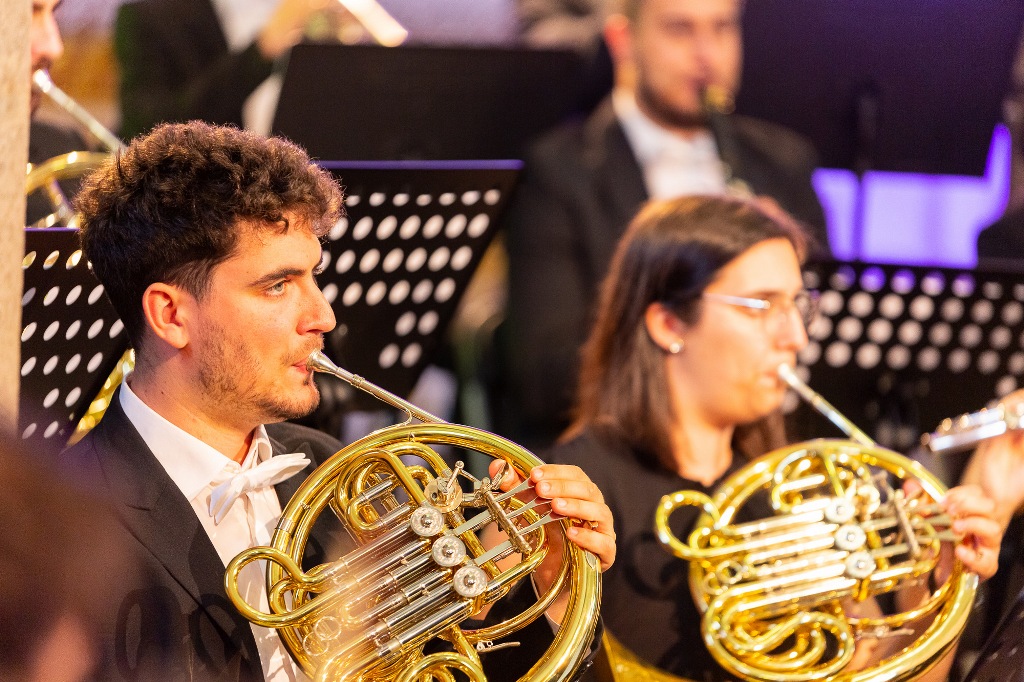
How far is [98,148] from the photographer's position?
8.25 ft

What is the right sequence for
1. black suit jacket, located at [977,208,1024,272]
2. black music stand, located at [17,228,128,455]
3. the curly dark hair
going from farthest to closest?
black suit jacket, located at [977,208,1024,272] → black music stand, located at [17,228,128,455] → the curly dark hair

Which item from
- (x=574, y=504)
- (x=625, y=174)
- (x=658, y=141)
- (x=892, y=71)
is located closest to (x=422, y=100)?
(x=625, y=174)

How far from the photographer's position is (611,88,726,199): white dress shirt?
369 centimetres

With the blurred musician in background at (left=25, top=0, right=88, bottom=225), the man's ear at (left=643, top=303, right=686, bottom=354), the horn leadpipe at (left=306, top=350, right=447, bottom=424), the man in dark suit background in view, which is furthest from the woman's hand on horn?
the blurred musician in background at (left=25, top=0, right=88, bottom=225)

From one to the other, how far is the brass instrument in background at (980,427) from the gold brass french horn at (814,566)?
206mm

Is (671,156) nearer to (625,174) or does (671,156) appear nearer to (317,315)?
(625,174)

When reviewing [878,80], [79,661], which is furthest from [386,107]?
[79,661]

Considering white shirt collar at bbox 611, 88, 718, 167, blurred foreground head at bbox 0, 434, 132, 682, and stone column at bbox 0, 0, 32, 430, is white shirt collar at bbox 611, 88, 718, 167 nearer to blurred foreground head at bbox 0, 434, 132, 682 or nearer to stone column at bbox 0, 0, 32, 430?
stone column at bbox 0, 0, 32, 430

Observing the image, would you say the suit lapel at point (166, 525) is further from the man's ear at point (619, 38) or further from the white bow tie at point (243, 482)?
the man's ear at point (619, 38)

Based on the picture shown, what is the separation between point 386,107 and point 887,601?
5.49 feet

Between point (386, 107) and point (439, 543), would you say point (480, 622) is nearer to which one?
point (439, 543)

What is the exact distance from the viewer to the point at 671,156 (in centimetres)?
373

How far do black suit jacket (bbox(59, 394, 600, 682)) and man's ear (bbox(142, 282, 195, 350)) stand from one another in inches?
5.8

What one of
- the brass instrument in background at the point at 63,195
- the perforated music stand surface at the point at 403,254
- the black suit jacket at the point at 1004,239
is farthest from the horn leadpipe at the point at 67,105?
the black suit jacket at the point at 1004,239
